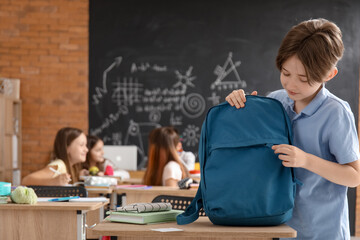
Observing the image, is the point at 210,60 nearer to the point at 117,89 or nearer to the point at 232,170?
the point at 117,89

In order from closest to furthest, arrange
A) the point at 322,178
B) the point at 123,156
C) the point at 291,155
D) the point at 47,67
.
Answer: the point at 291,155, the point at 322,178, the point at 123,156, the point at 47,67

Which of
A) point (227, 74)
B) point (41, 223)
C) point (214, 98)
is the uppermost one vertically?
point (227, 74)

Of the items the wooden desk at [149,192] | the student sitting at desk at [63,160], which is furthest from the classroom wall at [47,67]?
the wooden desk at [149,192]

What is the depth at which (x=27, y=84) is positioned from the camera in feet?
23.1

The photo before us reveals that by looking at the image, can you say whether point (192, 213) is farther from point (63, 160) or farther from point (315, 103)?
point (63, 160)

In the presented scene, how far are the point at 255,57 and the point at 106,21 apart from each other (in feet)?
6.76

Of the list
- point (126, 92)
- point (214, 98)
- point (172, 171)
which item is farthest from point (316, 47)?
point (126, 92)

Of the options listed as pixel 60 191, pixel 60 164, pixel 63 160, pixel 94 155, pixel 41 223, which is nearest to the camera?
pixel 41 223

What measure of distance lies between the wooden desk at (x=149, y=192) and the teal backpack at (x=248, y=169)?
249 cm

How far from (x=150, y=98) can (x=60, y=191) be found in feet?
11.5

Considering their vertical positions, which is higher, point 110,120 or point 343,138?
point 343,138

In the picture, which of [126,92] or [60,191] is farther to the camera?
[126,92]

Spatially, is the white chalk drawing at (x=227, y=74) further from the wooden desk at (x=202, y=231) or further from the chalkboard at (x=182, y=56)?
the wooden desk at (x=202, y=231)

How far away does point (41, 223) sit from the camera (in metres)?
3.16
